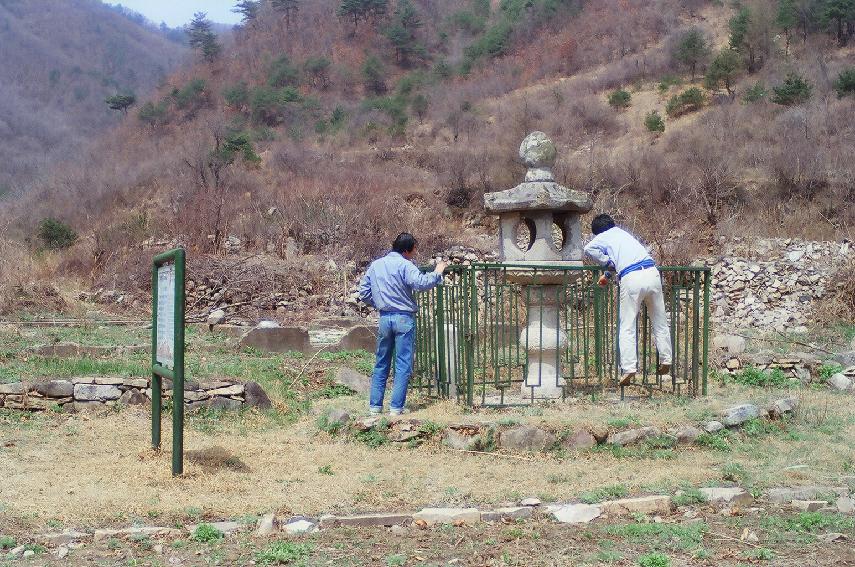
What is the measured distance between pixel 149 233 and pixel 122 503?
68.0ft

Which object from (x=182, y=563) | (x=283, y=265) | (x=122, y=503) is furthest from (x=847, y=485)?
(x=283, y=265)

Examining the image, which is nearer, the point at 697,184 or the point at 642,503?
the point at 642,503

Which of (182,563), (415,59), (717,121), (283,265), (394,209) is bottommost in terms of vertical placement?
(182,563)

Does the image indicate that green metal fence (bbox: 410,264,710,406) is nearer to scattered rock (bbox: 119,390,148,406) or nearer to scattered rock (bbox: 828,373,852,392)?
scattered rock (bbox: 828,373,852,392)

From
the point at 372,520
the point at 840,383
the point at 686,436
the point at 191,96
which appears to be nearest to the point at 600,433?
the point at 686,436

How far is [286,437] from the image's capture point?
839 cm

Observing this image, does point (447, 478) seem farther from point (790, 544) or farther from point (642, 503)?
point (790, 544)

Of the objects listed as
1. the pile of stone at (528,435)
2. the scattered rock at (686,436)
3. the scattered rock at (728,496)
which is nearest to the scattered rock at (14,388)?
the pile of stone at (528,435)

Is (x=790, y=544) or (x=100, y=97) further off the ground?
(x=100, y=97)

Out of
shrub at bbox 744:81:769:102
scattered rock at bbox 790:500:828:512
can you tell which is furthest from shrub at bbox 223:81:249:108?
scattered rock at bbox 790:500:828:512

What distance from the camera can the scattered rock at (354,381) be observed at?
10789 millimetres

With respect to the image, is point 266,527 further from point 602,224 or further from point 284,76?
point 284,76

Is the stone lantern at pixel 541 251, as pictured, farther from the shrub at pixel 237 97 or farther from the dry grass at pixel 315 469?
the shrub at pixel 237 97

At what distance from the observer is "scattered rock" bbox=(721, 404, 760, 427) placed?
26.6ft
